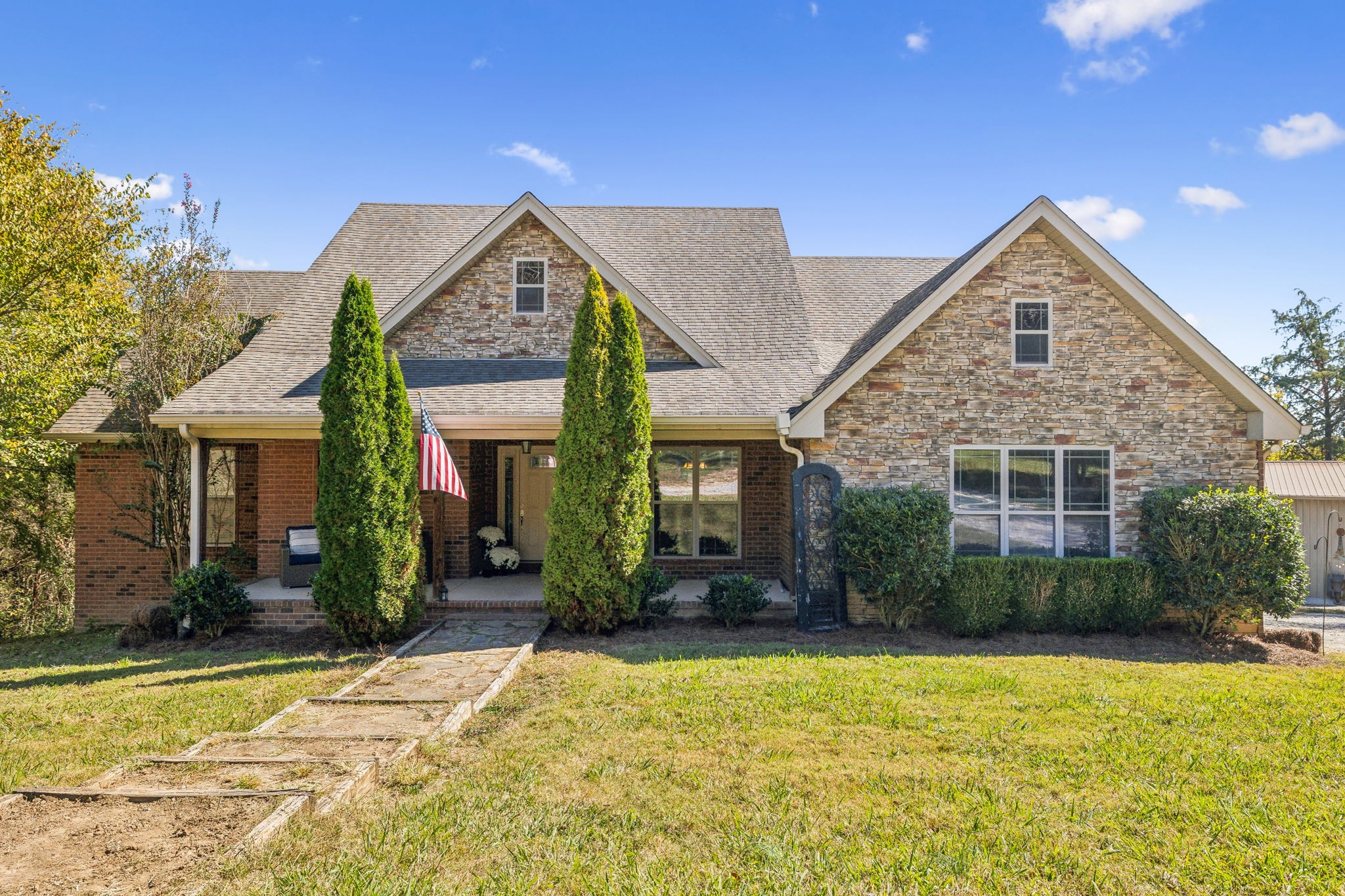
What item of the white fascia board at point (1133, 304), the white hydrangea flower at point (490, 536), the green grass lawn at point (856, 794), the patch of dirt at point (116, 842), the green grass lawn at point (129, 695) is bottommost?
the green grass lawn at point (129, 695)

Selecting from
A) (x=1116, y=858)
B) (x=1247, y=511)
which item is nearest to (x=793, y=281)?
(x=1247, y=511)

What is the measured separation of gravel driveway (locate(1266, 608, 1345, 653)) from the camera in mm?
10148

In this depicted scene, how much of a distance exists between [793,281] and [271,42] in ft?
31.0

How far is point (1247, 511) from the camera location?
870 centimetres

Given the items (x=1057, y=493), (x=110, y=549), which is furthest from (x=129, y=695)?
(x=1057, y=493)

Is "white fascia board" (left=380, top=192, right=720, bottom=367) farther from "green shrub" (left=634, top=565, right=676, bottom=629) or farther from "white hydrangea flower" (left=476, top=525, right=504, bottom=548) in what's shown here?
"green shrub" (left=634, top=565, right=676, bottom=629)

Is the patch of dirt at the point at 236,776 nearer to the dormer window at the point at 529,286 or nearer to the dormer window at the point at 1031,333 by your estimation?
the dormer window at the point at 529,286

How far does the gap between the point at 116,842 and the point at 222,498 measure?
9.61m

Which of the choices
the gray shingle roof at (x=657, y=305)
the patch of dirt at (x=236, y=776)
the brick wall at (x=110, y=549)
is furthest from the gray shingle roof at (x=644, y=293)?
the patch of dirt at (x=236, y=776)

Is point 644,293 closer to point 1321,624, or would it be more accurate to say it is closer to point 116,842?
point 116,842

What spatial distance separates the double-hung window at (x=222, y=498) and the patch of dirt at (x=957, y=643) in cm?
656

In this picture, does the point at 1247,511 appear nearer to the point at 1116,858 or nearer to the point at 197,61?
the point at 1116,858

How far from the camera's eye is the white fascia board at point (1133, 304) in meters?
9.26

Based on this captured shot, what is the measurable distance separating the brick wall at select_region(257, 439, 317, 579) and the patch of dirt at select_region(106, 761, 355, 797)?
22.6ft
